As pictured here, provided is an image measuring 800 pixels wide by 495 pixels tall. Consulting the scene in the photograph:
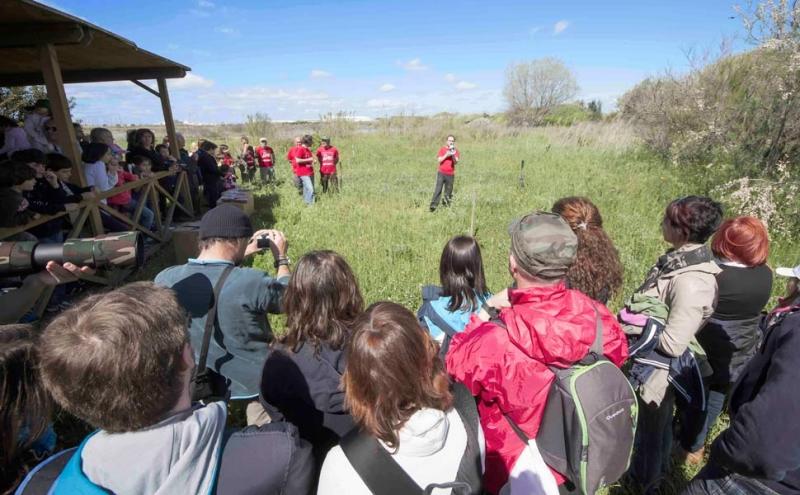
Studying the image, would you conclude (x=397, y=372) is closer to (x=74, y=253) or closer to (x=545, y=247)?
(x=545, y=247)

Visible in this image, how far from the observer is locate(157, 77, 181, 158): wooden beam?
310 inches

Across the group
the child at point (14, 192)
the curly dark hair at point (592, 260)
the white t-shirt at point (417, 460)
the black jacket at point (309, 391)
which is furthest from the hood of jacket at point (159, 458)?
the child at point (14, 192)

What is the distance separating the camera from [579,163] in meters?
13.8

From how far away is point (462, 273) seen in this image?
2.49 m

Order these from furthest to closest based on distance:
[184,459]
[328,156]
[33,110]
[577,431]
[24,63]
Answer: [328,156], [24,63], [33,110], [577,431], [184,459]

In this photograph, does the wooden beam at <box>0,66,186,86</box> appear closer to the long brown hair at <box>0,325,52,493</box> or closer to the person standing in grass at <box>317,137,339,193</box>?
the person standing in grass at <box>317,137,339,193</box>

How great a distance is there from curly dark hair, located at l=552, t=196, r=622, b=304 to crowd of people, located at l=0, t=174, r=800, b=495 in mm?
12

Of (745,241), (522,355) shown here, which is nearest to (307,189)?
(745,241)

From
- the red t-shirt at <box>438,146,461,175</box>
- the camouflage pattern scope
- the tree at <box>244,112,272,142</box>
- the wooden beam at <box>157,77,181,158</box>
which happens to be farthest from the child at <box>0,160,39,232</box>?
the tree at <box>244,112,272,142</box>

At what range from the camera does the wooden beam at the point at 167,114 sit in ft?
25.8

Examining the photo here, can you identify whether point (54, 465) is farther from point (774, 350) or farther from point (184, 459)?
point (774, 350)

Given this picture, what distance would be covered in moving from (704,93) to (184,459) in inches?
565

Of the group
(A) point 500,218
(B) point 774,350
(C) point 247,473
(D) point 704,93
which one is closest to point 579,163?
(D) point 704,93

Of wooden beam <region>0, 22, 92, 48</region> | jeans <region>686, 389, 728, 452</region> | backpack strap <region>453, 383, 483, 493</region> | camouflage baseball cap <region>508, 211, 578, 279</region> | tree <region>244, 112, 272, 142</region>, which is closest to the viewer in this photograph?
backpack strap <region>453, 383, 483, 493</region>
